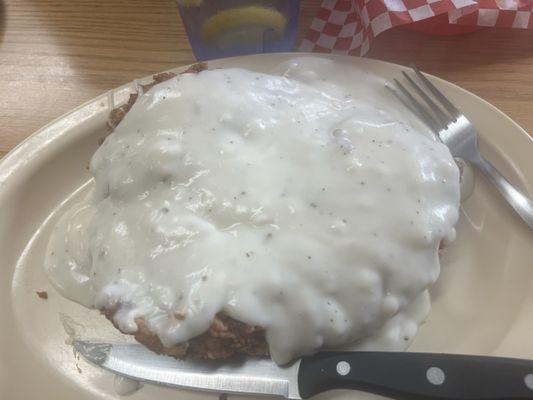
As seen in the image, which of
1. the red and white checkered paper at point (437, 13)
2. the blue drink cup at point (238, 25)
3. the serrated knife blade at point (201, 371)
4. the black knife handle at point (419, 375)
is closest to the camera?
the black knife handle at point (419, 375)

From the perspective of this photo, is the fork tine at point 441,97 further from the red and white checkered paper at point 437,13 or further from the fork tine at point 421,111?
the red and white checkered paper at point 437,13

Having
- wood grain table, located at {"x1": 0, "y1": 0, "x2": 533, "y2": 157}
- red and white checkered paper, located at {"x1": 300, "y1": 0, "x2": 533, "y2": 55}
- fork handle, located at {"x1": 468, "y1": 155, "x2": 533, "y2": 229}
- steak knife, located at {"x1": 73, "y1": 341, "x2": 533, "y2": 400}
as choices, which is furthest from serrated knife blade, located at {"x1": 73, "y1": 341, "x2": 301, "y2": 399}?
red and white checkered paper, located at {"x1": 300, "y1": 0, "x2": 533, "y2": 55}

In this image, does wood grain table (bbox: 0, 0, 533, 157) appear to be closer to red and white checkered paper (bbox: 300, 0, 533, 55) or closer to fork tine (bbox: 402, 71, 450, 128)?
red and white checkered paper (bbox: 300, 0, 533, 55)

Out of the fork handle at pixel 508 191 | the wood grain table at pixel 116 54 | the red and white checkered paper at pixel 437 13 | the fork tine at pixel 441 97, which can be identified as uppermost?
the red and white checkered paper at pixel 437 13

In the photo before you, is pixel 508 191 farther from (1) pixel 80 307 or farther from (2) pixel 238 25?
(1) pixel 80 307

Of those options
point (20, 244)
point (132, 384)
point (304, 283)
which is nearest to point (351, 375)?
point (304, 283)

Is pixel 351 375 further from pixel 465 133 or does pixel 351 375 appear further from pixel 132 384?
pixel 465 133

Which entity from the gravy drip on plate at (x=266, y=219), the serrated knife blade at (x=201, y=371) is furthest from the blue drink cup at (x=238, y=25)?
the serrated knife blade at (x=201, y=371)

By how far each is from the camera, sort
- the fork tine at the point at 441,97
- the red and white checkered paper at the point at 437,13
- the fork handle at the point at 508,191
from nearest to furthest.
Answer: the fork handle at the point at 508,191
the fork tine at the point at 441,97
the red and white checkered paper at the point at 437,13

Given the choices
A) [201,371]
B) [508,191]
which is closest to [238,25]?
[508,191]
